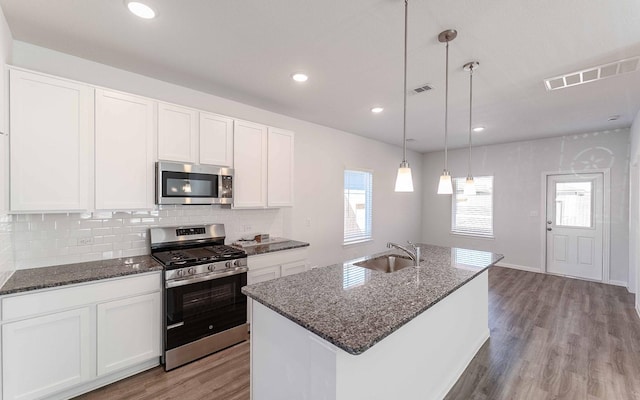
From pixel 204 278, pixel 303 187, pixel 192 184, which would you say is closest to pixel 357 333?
pixel 204 278

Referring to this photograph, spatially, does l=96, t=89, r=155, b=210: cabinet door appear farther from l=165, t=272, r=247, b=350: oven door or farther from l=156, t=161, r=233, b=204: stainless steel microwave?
l=165, t=272, r=247, b=350: oven door

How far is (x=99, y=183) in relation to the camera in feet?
7.38

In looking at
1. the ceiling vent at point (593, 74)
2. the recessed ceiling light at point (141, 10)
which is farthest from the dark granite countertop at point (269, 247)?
the ceiling vent at point (593, 74)

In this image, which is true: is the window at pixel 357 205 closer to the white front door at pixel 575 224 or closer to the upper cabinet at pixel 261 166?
the upper cabinet at pixel 261 166

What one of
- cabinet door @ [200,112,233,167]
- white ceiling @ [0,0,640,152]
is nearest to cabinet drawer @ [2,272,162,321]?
cabinet door @ [200,112,233,167]

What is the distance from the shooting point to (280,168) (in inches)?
138

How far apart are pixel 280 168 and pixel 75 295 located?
227 cm

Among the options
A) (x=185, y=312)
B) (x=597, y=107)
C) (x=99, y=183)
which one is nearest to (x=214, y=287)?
(x=185, y=312)

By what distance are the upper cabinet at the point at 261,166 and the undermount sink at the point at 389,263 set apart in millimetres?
1498

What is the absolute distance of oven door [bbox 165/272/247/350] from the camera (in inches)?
91.8

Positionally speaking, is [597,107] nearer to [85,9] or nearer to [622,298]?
[622,298]

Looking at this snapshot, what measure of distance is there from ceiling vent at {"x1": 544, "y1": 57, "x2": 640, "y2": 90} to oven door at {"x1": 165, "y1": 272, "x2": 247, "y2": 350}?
3698 mm

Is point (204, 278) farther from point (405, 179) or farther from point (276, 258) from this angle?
point (405, 179)

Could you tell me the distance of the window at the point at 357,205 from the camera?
5051mm
